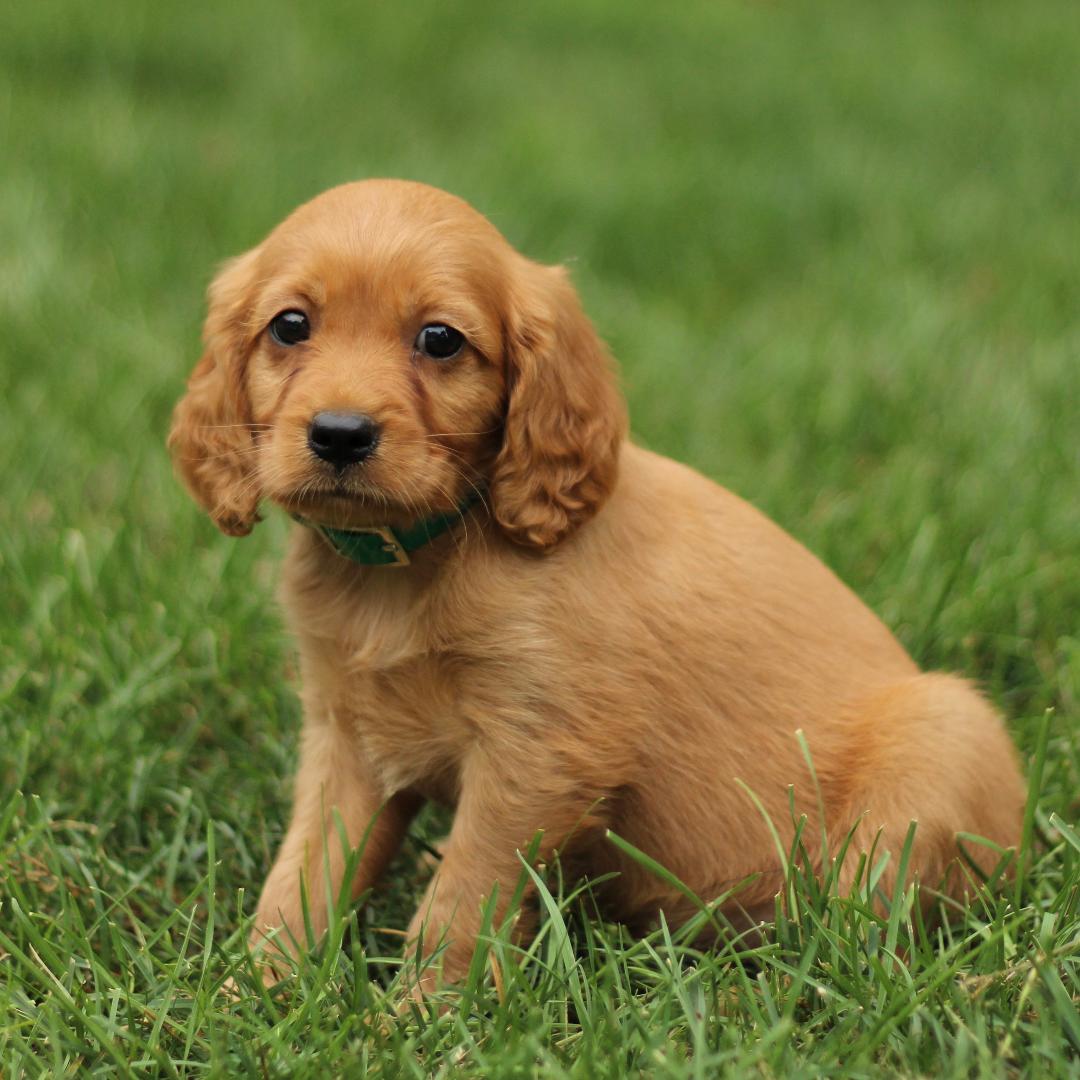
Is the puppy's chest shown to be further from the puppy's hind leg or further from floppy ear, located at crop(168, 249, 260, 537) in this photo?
the puppy's hind leg

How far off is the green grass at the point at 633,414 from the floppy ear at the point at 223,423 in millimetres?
716

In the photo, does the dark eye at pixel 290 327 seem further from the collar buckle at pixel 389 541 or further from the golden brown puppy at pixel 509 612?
the collar buckle at pixel 389 541

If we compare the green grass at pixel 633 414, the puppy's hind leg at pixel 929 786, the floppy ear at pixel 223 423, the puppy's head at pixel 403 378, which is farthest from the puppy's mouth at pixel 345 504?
the puppy's hind leg at pixel 929 786

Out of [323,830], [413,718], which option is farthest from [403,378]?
[323,830]

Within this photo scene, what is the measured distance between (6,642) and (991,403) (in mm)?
3674

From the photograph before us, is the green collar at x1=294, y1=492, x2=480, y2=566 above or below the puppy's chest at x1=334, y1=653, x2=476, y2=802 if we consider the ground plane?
above

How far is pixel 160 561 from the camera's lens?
173 inches

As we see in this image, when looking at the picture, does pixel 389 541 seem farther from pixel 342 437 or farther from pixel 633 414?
pixel 633 414

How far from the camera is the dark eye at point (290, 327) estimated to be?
2812 millimetres

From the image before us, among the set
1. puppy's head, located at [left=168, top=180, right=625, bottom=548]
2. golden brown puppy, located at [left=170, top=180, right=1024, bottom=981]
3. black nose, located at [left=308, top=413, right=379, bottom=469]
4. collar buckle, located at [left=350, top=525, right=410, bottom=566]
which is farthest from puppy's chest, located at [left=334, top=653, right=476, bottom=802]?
black nose, located at [left=308, top=413, right=379, bottom=469]

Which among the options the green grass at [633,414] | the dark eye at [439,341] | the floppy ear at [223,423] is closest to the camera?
the green grass at [633,414]

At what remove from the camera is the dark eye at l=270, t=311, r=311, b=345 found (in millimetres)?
2812

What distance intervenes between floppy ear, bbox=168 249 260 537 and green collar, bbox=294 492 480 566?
18cm

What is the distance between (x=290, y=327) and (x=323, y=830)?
1.09 m
